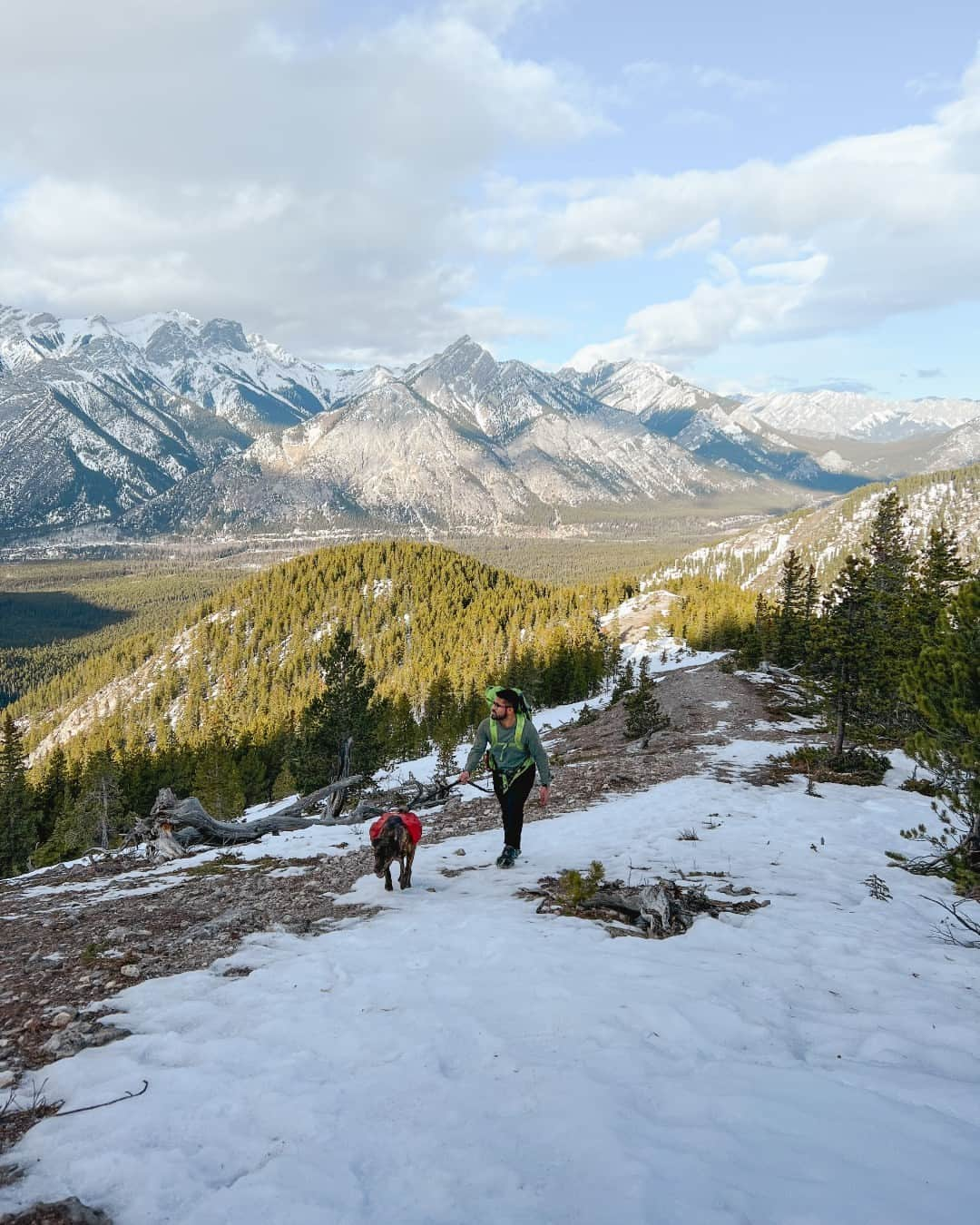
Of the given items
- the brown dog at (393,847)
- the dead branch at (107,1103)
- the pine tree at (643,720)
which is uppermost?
the dead branch at (107,1103)

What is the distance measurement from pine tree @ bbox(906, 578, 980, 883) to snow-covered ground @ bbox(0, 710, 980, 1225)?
1.65 m

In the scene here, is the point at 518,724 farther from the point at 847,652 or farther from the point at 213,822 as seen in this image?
the point at 847,652

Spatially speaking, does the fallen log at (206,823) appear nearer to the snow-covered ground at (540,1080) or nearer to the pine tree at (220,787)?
the snow-covered ground at (540,1080)

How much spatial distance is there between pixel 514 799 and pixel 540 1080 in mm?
6018

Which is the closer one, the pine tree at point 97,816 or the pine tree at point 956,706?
the pine tree at point 956,706

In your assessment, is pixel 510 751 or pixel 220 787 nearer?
pixel 510 751

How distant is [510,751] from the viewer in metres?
10.2

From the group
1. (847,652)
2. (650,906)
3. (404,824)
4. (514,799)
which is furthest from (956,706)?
(847,652)

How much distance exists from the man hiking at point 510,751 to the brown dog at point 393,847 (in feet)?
3.94

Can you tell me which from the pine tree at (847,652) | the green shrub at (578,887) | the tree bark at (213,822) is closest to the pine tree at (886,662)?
the pine tree at (847,652)

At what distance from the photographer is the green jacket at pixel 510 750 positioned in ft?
32.9

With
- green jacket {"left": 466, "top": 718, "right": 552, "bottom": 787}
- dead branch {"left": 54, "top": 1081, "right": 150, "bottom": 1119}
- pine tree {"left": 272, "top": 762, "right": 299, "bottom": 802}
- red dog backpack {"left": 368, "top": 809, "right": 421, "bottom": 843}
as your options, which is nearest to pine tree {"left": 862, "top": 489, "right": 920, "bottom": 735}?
green jacket {"left": 466, "top": 718, "right": 552, "bottom": 787}

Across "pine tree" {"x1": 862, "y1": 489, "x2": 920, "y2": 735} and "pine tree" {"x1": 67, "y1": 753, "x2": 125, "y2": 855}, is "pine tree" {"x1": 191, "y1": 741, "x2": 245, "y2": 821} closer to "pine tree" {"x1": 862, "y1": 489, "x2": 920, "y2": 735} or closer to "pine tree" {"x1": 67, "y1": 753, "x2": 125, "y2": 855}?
"pine tree" {"x1": 67, "y1": 753, "x2": 125, "y2": 855}

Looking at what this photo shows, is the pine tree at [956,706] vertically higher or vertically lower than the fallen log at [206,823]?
higher
